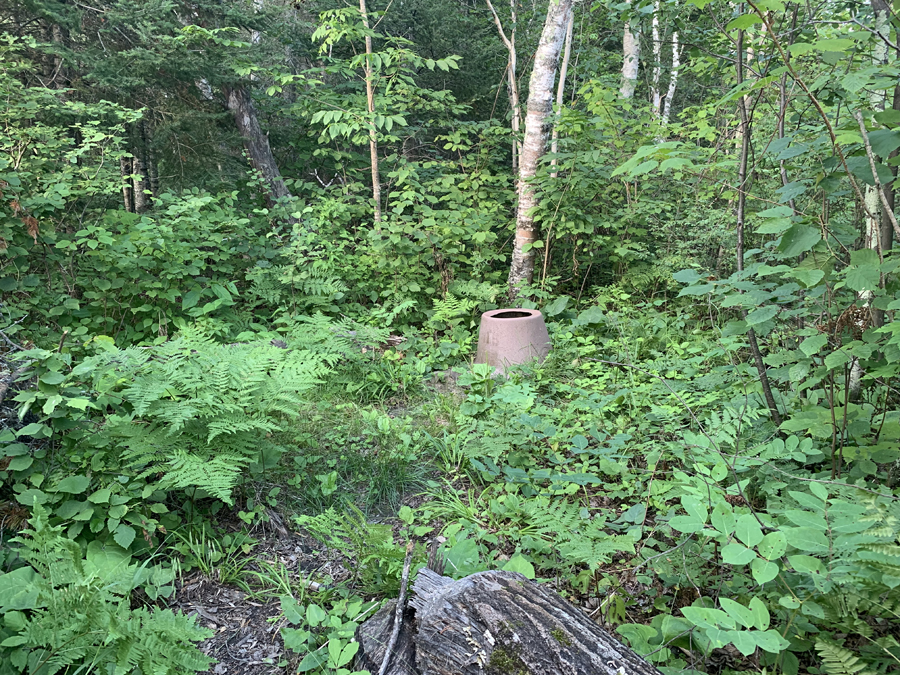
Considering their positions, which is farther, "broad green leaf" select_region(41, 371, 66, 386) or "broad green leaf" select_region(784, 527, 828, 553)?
"broad green leaf" select_region(41, 371, 66, 386)

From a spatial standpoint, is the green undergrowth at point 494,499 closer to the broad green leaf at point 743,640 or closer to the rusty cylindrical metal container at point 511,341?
the broad green leaf at point 743,640

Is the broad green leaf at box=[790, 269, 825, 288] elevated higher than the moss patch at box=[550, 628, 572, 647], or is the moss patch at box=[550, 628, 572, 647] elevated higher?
the broad green leaf at box=[790, 269, 825, 288]

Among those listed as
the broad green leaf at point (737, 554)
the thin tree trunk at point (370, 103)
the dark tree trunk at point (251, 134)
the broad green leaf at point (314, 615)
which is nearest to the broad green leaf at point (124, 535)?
the broad green leaf at point (314, 615)

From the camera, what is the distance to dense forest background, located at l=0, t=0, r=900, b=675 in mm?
1577

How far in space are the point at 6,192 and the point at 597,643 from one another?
470cm

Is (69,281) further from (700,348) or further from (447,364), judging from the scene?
(700,348)

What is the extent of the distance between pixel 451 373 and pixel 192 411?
2.45 metres

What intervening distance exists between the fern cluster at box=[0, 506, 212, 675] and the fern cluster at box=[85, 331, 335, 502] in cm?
39

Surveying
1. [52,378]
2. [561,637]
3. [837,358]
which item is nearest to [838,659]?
[561,637]

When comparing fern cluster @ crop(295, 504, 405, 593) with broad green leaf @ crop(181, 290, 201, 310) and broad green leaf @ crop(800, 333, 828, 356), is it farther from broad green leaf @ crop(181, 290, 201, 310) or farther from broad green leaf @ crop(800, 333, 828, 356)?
broad green leaf @ crop(181, 290, 201, 310)

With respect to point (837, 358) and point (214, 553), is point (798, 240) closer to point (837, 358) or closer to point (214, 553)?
point (837, 358)

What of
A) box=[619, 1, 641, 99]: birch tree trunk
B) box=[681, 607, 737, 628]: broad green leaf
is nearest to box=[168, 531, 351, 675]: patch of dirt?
box=[681, 607, 737, 628]: broad green leaf

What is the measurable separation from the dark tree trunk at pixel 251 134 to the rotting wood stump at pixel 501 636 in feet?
18.9

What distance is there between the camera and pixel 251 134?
6.51 meters
